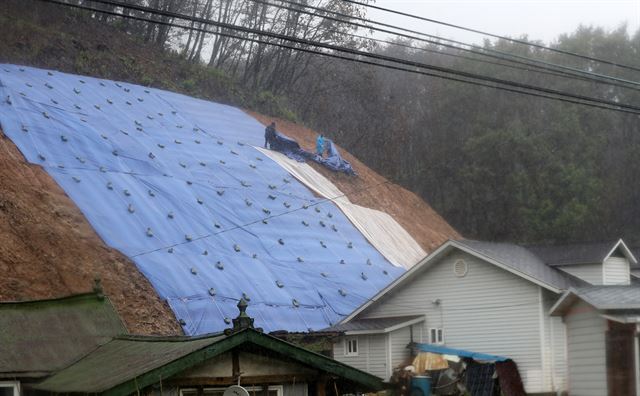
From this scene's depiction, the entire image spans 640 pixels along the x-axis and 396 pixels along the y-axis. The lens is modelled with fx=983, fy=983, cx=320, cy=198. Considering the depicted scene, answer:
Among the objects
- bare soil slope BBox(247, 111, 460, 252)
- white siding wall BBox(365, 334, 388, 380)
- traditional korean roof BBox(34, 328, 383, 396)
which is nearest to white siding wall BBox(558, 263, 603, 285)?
white siding wall BBox(365, 334, 388, 380)

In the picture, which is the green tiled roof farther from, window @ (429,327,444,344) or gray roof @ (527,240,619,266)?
gray roof @ (527,240,619,266)

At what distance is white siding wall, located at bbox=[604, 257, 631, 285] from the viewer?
86.8 ft

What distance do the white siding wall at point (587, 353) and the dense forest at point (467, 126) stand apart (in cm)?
2914

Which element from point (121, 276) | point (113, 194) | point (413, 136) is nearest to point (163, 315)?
point (121, 276)

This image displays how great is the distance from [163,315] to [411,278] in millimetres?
6466

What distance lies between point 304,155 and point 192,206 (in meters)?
11.1

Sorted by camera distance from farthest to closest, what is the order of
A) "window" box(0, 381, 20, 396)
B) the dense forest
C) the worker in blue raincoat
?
the dense forest, the worker in blue raincoat, "window" box(0, 381, 20, 396)

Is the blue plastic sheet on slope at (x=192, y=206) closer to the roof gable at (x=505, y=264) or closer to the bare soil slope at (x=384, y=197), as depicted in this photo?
the roof gable at (x=505, y=264)

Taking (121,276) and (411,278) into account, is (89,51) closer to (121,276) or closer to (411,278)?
(121,276)

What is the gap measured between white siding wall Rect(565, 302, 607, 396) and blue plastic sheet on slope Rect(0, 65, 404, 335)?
26.3ft

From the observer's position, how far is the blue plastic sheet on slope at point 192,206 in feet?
87.6

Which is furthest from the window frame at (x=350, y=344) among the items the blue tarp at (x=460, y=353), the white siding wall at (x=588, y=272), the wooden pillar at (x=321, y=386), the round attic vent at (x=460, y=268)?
the wooden pillar at (x=321, y=386)

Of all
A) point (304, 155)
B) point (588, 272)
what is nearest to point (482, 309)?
point (588, 272)

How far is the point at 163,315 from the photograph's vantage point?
24109mm
